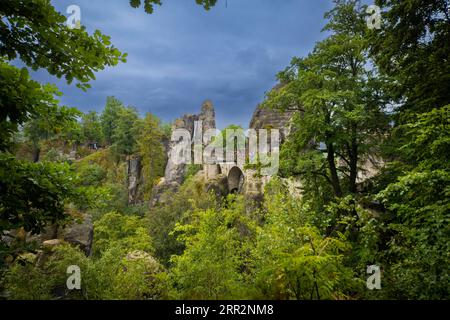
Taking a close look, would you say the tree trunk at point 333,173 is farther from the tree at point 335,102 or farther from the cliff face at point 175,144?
the cliff face at point 175,144

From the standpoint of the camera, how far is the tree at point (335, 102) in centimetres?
1162

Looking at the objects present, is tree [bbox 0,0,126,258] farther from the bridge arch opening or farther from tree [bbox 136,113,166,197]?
tree [bbox 136,113,166,197]

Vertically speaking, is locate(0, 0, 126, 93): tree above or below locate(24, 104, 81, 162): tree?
above

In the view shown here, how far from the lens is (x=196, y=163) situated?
144 feet

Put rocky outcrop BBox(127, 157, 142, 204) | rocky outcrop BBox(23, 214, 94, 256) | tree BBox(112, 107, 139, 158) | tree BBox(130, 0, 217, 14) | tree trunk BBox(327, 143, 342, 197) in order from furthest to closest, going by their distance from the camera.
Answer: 1. tree BBox(112, 107, 139, 158)
2. rocky outcrop BBox(127, 157, 142, 204)
3. rocky outcrop BBox(23, 214, 94, 256)
4. tree trunk BBox(327, 143, 342, 197)
5. tree BBox(130, 0, 217, 14)

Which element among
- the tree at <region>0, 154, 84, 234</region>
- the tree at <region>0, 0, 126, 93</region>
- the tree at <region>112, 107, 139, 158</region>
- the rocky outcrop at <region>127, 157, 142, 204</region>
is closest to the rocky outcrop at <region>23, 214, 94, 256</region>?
the tree at <region>0, 154, 84, 234</region>

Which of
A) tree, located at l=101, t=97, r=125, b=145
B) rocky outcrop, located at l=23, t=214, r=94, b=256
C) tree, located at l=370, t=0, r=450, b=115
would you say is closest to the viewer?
tree, located at l=370, t=0, r=450, b=115

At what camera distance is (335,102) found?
38.6ft

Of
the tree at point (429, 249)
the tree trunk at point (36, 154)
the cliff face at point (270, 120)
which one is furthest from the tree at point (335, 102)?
the tree trunk at point (36, 154)

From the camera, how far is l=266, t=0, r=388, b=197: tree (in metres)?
11.6
